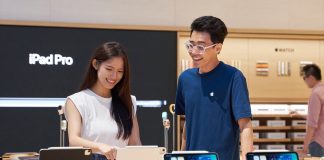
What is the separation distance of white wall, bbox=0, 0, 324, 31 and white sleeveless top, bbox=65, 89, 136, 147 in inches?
154

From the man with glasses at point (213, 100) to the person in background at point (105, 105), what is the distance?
34 cm

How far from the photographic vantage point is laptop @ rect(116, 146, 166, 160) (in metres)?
2.13

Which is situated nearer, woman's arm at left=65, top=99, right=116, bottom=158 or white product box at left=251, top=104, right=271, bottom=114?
woman's arm at left=65, top=99, right=116, bottom=158

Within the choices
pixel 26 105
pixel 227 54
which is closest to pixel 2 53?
pixel 26 105

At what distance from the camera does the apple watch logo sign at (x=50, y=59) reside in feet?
20.4

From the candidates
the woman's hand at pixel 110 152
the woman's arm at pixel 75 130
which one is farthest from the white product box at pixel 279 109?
the woman's hand at pixel 110 152

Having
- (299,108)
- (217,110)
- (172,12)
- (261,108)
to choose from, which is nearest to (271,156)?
(217,110)

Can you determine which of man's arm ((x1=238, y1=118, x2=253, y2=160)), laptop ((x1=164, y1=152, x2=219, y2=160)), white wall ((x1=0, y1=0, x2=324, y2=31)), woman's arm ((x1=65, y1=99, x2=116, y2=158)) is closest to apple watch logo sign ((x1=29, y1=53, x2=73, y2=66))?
white wall ((x1=0, y1=0, x2=324, y2=31))

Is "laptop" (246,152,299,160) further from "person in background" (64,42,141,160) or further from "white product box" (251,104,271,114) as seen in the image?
"white product box" (251,104,271,114)

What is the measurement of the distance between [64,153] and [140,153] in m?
0.31

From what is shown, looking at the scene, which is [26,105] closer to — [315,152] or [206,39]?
[315,152]

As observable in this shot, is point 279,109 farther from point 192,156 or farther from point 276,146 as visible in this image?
point 192,156

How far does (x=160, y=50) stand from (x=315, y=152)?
85.7 inches

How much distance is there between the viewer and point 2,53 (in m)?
6.15
